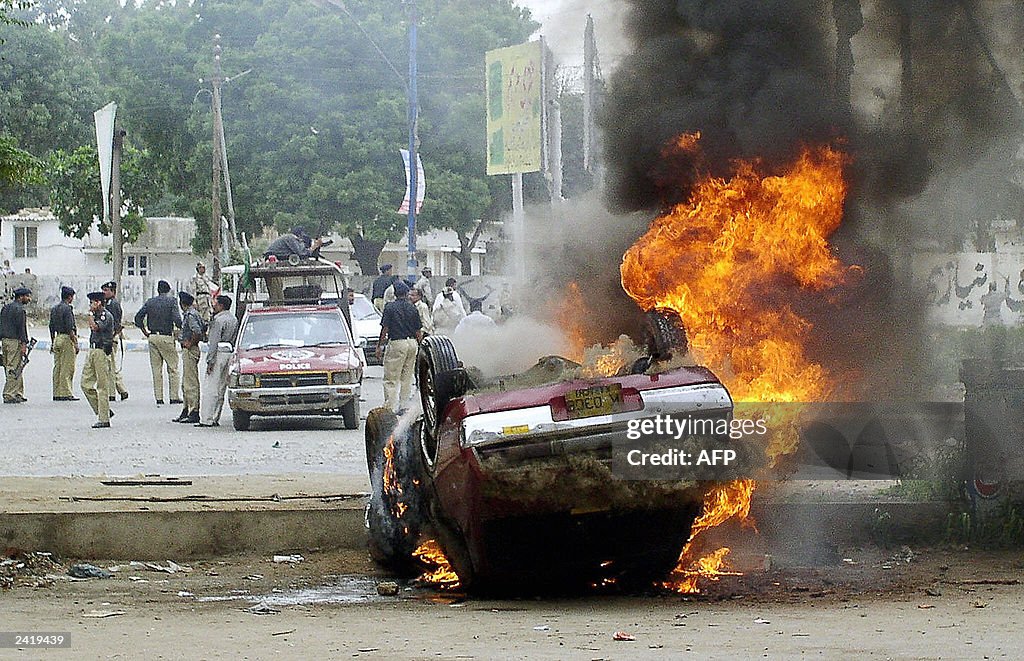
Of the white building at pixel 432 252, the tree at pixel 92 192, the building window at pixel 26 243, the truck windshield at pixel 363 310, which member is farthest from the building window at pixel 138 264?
the truck windshield at pixel 363 310

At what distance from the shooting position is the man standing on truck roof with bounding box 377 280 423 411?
1923 centimetres

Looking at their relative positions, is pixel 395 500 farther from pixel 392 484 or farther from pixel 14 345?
pixel 14 345

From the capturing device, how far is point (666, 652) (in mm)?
5879

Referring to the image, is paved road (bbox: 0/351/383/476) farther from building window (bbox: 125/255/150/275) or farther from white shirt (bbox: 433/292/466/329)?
building window (bbox: 125/255/150/275)

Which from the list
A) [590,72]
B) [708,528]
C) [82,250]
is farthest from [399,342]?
[82,250]

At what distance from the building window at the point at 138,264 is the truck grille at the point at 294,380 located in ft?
166

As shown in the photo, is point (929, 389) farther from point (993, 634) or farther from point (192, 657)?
point (192, 657)

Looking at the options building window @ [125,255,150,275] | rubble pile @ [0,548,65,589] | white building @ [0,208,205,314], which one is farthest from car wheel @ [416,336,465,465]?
building window @ [125,255,150,275]

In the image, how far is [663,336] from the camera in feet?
24.5

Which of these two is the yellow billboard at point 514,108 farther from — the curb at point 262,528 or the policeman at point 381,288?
the curb at point 262,528

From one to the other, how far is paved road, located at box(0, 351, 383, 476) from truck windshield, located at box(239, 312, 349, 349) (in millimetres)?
1113

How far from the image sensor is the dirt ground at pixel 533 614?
601 cm

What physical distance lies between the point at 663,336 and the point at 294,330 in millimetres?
12125

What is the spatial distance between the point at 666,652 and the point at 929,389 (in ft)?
19.1
